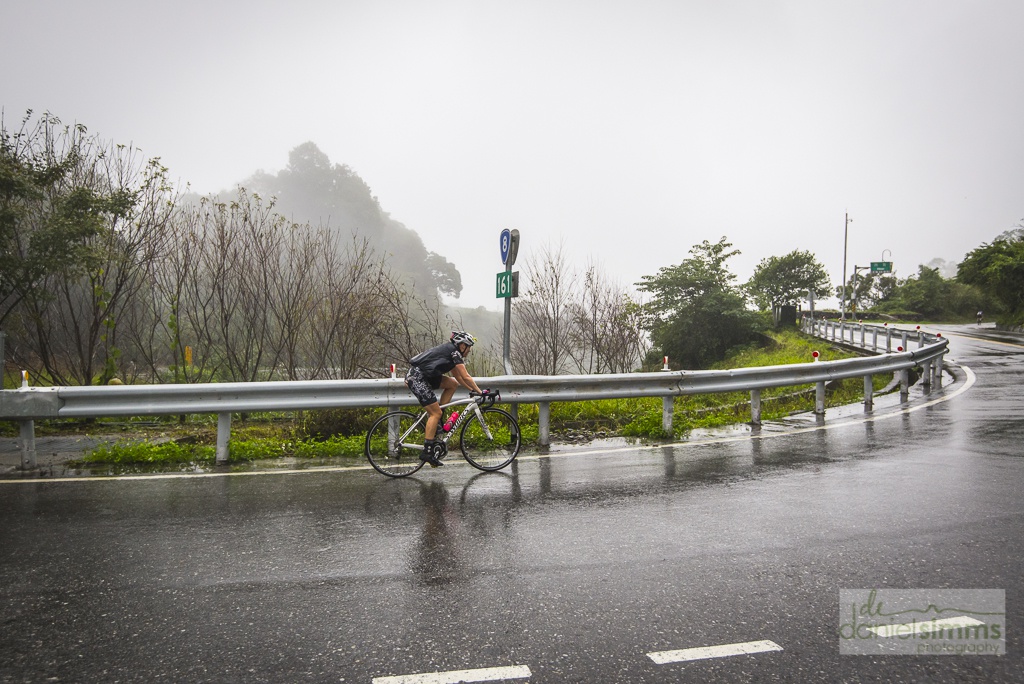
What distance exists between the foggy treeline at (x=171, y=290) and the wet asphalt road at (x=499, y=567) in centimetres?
625

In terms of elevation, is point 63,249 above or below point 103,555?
above

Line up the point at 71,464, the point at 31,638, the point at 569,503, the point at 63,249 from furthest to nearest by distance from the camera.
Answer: the point at 63,249
the point at 71,464
the point at 569,503
the point at 31,638

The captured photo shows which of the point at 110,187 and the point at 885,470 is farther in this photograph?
the point at 110,187

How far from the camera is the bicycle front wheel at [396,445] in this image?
23.7ft

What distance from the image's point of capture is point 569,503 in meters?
5.91

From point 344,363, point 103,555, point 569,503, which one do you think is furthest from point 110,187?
point 569,503

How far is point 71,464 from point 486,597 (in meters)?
6.09

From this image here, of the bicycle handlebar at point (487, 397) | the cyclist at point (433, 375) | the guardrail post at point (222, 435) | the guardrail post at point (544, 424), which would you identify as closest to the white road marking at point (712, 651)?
the cyclist at point (433, 375)

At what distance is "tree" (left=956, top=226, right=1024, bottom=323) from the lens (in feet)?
124

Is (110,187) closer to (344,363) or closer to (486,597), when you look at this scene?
(344,363)

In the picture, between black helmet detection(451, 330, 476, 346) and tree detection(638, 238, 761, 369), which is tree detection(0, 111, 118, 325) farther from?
tree detection(638, 238, 761, 369)

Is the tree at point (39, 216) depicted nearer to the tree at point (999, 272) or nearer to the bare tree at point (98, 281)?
the bare tree at point (98, 281)

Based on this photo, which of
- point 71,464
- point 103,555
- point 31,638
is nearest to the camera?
point 31,638

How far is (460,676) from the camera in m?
2.96
